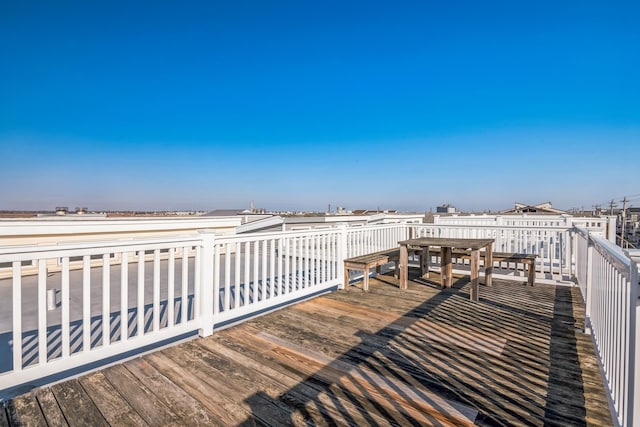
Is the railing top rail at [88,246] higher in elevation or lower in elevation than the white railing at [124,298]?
higher

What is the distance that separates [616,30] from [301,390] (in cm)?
1109

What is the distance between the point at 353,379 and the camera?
6.52 ft

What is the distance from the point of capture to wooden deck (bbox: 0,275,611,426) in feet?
5.28

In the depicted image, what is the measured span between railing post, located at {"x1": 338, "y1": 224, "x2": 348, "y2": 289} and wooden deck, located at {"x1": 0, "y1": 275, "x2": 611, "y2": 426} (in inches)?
52.0

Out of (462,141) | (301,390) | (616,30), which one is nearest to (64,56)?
(301,390)

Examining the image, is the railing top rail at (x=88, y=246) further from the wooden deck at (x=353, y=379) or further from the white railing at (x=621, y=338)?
the white railing at (x=621, y=338)

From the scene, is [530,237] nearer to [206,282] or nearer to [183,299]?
[206,282]

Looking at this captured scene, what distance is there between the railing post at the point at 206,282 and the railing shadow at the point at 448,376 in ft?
2.75

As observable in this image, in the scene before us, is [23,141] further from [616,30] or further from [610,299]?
[616,30]

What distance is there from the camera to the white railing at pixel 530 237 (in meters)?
5.00

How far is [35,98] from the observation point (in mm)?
11047

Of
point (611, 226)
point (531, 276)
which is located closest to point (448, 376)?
point (531, 276)

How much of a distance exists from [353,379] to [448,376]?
660mm

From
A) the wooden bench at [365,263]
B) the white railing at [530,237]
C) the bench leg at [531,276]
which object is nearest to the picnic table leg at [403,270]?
the wooden bench at [365,263]
